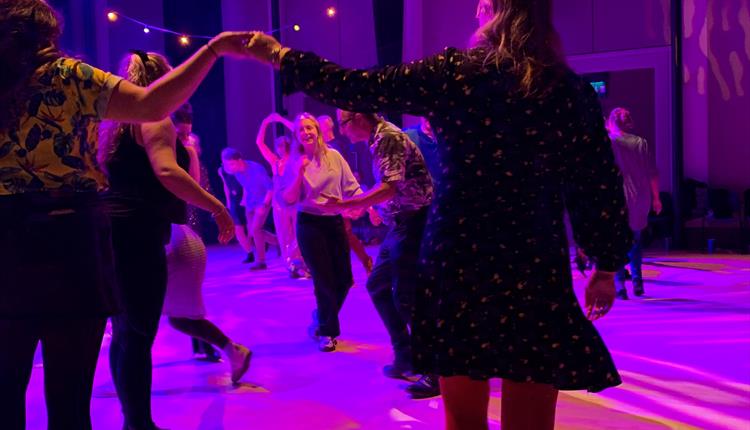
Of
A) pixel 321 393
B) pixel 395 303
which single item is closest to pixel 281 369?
pixel 321 393

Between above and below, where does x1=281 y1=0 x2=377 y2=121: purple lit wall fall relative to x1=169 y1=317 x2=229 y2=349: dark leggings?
above

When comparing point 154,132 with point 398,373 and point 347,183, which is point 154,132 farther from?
point 347,183

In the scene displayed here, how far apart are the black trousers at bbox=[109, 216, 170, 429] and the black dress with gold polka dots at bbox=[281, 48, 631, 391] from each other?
1.29 metres

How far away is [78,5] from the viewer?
10.5m

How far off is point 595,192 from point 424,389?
2036mm

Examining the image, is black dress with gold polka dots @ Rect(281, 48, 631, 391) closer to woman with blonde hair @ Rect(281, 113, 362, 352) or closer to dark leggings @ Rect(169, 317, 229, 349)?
dark leggings @ Rect(169, 317, 229, 349)

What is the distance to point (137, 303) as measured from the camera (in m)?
2.70

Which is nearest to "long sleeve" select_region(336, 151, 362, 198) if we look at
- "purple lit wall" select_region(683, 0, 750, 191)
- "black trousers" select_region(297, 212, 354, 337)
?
"black trousers" select_region(297, 212, 354, 337)

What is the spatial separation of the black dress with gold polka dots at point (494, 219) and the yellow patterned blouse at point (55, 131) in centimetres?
53

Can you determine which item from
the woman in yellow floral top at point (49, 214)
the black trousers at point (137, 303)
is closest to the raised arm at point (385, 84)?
the woman in yellow floral top at point (49, 214)

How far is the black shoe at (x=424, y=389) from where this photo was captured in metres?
3.54

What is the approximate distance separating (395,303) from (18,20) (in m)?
2.31

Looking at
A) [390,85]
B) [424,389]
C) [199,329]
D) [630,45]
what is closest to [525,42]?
[390,85]

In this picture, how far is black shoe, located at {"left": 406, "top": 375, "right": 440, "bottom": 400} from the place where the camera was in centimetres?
354
